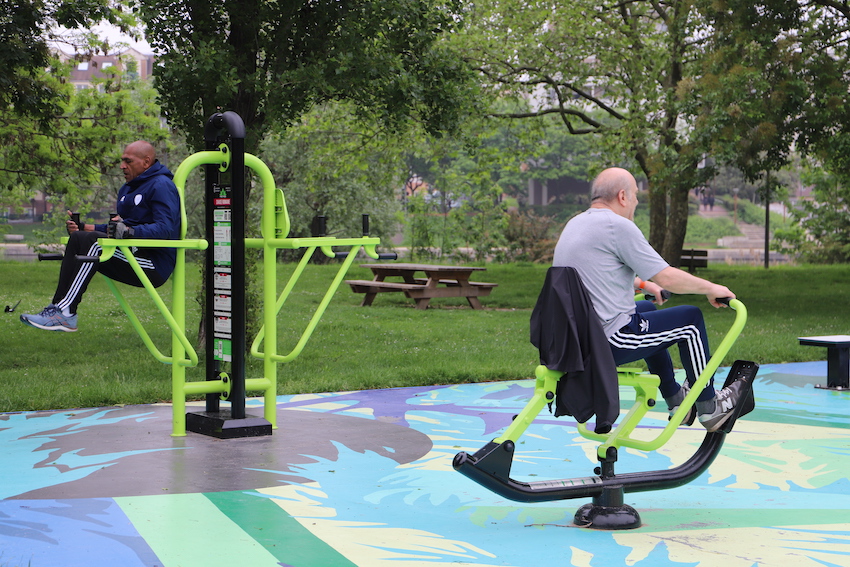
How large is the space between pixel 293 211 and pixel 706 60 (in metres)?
22.8

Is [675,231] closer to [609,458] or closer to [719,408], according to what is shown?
[719,408]

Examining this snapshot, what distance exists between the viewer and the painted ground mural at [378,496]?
3875mm

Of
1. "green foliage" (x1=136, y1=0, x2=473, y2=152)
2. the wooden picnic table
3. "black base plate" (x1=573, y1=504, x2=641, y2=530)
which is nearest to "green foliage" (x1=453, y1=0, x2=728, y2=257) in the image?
the wooden picnic table

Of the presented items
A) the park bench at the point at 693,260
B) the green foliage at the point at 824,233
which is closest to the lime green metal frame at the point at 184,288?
the park bench at the point at 693,260

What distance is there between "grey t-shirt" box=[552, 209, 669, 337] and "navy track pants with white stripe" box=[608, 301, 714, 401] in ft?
0.19

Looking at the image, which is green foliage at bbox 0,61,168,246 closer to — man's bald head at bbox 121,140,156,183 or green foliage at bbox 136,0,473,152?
green foliage at bbox 136,0,473,152

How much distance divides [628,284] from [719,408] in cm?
70

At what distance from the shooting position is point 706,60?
50.6ft

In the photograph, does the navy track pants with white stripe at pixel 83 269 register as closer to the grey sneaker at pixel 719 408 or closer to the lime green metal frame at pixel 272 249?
the lime green metal frame at pixel 272 249

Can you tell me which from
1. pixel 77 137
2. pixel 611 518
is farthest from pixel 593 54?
pixel 611 518

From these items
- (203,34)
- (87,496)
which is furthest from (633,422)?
(203,34)

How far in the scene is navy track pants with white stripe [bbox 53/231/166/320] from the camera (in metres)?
6.19

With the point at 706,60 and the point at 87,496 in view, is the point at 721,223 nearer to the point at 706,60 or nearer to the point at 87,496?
the point at 706,60

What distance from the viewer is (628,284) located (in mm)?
4312
